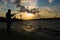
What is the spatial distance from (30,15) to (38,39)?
1546 centimetres

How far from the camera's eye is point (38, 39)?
13258 millimetres

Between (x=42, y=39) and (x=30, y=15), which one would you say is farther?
(x=30, y=15)

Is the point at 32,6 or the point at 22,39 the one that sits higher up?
the point at 32,6

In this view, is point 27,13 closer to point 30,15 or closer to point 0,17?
point 30,15

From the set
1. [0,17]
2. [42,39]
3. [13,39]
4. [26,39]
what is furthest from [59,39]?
[0,17]

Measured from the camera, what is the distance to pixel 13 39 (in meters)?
13.1

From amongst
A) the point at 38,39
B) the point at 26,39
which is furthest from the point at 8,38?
the point at 38,39

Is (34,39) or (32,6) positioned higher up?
(32,6)

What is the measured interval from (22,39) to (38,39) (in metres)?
1.11

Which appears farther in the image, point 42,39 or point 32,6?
point 32,6

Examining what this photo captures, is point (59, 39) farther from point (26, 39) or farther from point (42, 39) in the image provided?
point (26, 39)

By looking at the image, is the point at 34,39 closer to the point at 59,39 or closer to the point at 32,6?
the point at 59,39

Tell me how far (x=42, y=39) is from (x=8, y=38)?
7.76 ft

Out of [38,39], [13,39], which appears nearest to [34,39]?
[38,39]
